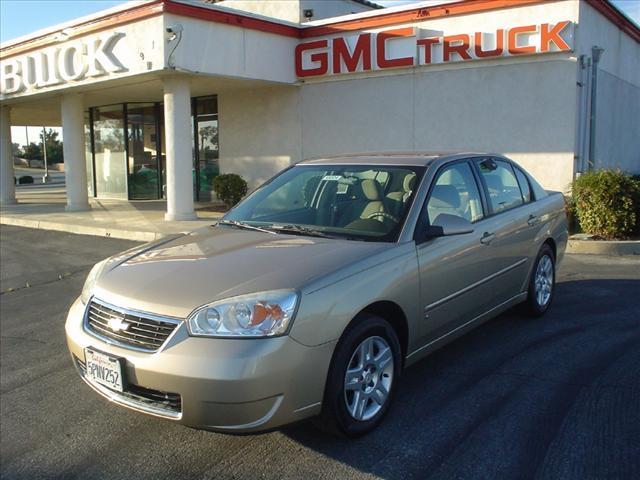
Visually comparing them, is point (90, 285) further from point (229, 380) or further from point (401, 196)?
point (401, 196)

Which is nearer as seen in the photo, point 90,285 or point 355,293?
point 355,293

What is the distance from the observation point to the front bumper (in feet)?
9.65

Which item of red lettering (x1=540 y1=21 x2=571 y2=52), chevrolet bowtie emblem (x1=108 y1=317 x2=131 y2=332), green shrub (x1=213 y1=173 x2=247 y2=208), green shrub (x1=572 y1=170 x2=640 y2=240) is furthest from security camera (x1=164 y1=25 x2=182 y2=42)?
chevrolet bowtie emblem (x1=108 y1=317 x2=131 y2=332)

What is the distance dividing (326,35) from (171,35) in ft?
12.4

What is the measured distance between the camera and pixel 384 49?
42.9 feet

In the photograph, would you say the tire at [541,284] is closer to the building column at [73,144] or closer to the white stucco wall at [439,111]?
the white stucco wall at [439,111]

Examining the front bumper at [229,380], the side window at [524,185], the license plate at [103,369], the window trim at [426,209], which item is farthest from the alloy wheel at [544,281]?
the license plate at [103,369]

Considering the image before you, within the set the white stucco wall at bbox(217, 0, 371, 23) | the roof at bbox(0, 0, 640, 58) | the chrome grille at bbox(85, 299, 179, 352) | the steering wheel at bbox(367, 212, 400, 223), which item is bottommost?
the chrome grille at bbox(85, 299, 179, 352)

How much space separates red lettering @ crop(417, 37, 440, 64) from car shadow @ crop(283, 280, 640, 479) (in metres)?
8.36

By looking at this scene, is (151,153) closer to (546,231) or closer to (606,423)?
(546,231)

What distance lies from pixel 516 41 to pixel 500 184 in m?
7.30

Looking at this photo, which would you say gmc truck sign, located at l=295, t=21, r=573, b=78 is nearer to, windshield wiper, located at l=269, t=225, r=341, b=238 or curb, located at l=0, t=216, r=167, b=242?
curb, located at l=0, t=216, r=167, b=242

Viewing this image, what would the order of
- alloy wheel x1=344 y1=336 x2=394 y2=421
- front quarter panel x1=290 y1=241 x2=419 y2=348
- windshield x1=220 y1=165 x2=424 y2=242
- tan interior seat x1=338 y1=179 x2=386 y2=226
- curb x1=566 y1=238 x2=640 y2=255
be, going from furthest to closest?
curb x1=566 y1=238 x2=640 y2=255
tan interior seat x1=338 y1=179 x2=386 y2=226
windshield x1=220 y1=165 x2=424 y2=242
alloy wheel x1=344 y1=336 x2=394 y2=421
front quarter panel x1=290 y1=241 x2=419 y2=348

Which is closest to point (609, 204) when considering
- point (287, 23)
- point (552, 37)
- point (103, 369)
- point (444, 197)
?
point (552, 37)
